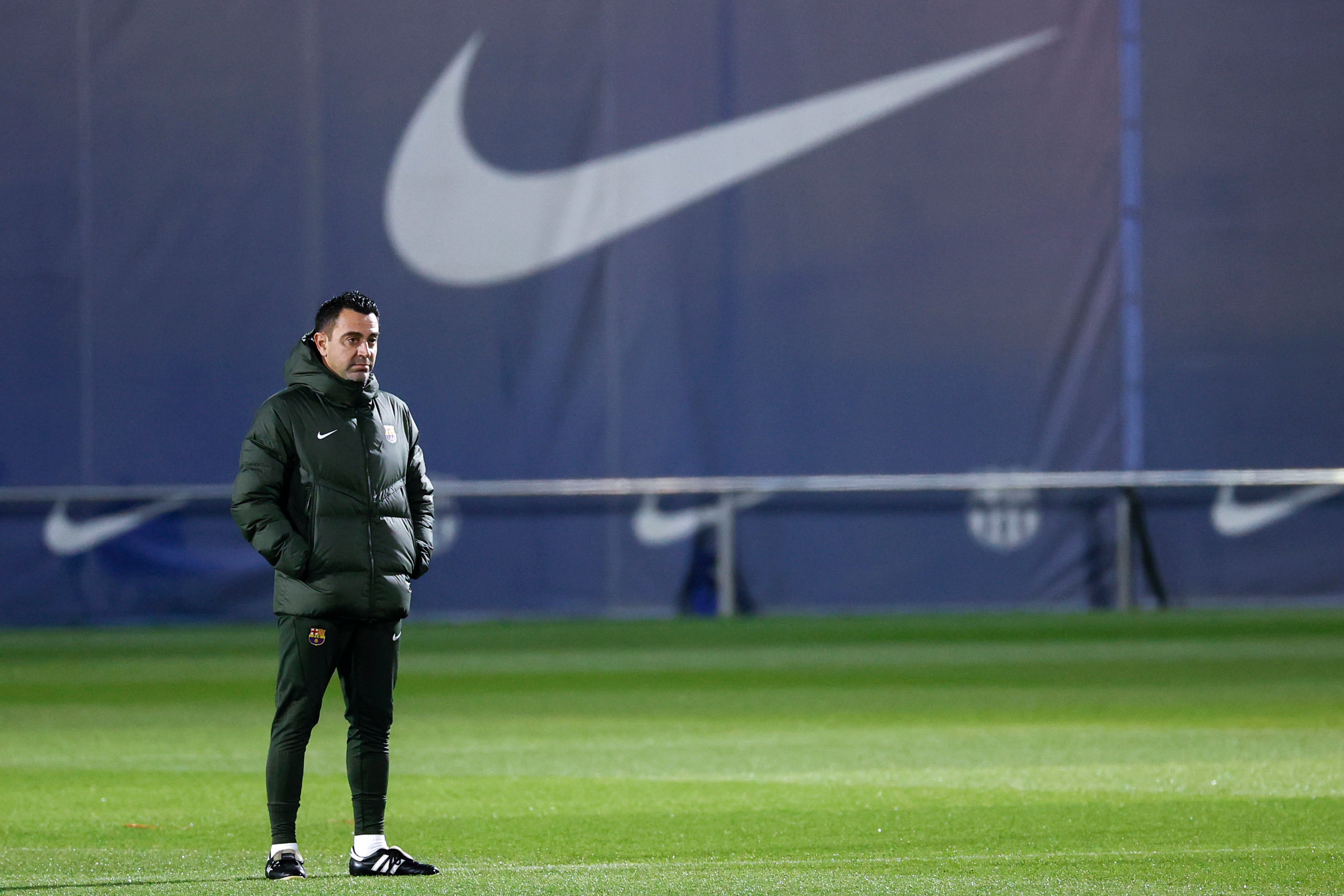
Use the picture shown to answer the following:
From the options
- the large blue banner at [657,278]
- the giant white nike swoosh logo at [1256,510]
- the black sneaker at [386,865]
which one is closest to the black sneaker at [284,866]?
the black sneaker at [386,865]

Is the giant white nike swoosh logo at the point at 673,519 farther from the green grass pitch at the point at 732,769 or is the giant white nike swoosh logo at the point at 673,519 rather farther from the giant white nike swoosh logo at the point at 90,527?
the giant white nike swoosh logo at the point at 90,527

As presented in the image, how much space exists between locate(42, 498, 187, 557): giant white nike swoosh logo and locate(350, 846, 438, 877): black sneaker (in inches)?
395

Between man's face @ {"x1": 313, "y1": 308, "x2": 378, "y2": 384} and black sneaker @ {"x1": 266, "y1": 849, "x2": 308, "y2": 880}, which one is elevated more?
man's face @ {"x1": 313, "y1": 308, "x2": 378, "y2": 384}

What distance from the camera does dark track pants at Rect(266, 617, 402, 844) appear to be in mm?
4395

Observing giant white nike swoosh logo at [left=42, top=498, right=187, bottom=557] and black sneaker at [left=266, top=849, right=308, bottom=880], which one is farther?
giant white nike swoosh logo at [left=42, top=498, right=187, bottom=557]

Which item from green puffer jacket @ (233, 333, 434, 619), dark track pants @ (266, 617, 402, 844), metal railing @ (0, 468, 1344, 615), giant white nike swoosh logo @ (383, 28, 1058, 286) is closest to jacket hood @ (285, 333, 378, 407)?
green puffer jacket @ (233, 333, 434, 619)

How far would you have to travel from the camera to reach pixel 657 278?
1438cm

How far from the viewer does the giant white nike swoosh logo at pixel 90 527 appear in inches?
556

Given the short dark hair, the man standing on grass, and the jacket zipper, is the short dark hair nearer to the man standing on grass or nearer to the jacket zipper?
the man standing on grass

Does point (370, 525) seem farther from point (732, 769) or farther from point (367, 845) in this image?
point (732, 769)

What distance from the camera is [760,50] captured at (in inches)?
570

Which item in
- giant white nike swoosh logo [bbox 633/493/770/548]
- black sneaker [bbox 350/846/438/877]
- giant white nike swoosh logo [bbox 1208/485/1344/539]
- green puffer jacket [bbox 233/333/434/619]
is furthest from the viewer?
giant white nike swoosh logo [bbox 1208/485/1344/539]

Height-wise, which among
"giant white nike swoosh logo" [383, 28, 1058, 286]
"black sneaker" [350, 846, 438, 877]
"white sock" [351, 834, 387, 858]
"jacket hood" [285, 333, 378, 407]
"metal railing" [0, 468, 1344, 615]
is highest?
"giant white nike swoosh logo" [383, 28, 1058, 286]

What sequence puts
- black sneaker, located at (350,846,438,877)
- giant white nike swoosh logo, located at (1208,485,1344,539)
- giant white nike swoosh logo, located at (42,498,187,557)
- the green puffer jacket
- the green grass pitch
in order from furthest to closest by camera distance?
giant white nike swoosh logo, located at (1208,485,1344,539)
giant white nike swoosh logo, located at (42,498,187,557)
the green grass pitch
black sneaker, located at (350,846,438,877)
the green puffer jacket
